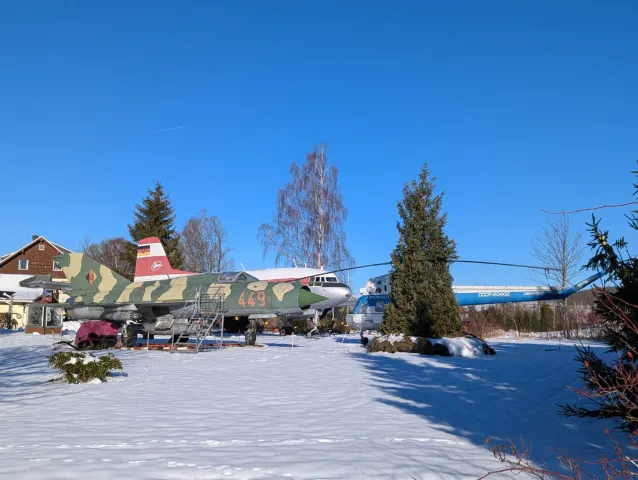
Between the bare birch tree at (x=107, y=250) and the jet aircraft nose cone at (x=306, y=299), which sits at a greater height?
the bare birch tree at (x=107, y=250)

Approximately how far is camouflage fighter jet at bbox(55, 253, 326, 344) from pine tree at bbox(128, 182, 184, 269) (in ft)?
48.4

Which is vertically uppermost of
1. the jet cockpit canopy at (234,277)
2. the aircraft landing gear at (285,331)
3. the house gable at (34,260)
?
the house gable at (34,260)

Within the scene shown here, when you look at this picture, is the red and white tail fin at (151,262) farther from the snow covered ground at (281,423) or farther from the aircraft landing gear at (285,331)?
the snow covered ground at (281,423)

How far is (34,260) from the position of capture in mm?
48094

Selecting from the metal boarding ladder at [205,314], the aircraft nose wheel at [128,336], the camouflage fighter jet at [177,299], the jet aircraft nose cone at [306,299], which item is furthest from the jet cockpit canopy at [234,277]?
the aircraft nose wheel at [128,336]

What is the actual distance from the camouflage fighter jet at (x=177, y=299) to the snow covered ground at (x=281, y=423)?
6.09m

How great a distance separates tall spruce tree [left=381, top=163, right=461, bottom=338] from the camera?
18.8m

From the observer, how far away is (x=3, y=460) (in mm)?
4730

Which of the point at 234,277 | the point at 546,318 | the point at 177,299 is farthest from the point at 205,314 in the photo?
the point at 546,318

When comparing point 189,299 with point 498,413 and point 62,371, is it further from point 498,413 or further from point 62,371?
point 498,413

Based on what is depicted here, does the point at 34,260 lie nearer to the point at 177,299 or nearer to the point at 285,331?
the point at 285,331

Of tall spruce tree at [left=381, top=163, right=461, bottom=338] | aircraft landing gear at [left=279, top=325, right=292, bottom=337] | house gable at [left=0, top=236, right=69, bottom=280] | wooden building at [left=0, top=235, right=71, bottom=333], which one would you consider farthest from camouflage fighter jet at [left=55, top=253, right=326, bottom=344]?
house gable at [left=0, top=236, right=69, bottom=280]

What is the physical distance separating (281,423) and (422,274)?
44.2ft

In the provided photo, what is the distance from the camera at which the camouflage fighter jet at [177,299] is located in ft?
61.5
